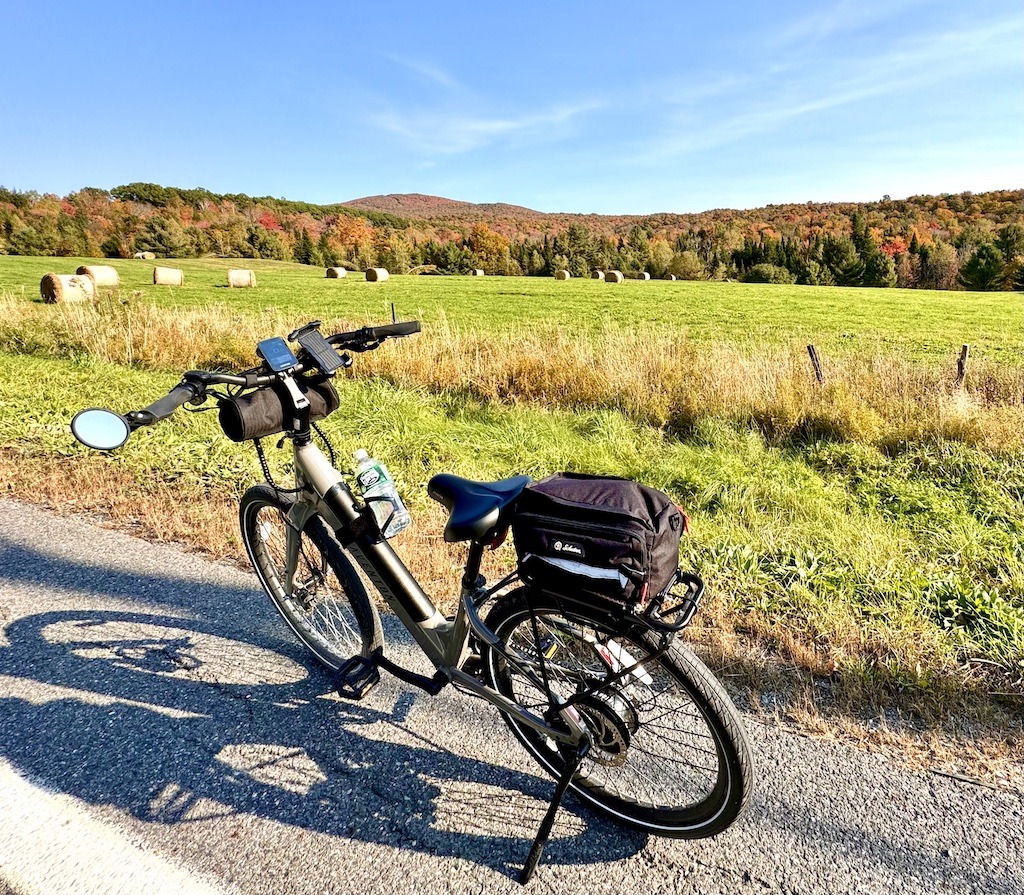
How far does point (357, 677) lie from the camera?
2.34 meters

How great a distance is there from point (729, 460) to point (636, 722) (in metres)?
4.35

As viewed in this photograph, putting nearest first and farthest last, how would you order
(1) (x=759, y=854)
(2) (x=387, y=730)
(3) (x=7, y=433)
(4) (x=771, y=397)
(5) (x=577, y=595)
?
1. (5) (x=577, y=595)
2. (1) (x=759, y=854)
3. (2) (x=387, y=730)
4. (3) (x=7, y=433)
5. (4) (x=771, y=397)

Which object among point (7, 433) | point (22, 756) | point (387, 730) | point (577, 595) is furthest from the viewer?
point (7, 433)

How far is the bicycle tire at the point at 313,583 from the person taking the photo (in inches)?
91.4

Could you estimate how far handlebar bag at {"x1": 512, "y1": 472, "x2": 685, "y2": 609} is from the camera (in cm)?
145

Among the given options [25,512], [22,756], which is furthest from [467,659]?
[25,512]

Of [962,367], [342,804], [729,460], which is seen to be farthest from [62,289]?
[962,367]

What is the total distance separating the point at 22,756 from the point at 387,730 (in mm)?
1294

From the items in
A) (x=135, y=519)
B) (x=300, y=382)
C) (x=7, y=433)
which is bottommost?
(x=135, y=519)

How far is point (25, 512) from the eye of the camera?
A: 13.4 feet

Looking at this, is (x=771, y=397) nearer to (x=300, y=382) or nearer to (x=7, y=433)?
(x=300, y=382)

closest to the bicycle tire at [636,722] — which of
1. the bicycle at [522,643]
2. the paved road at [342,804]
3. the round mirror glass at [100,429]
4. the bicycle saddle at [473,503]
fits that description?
the bicycle at [522,643]

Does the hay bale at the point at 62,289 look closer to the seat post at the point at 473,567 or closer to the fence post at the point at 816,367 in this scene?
the fence post at the point at 816,367

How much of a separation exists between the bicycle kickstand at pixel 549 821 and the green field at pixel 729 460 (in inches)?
43.8
